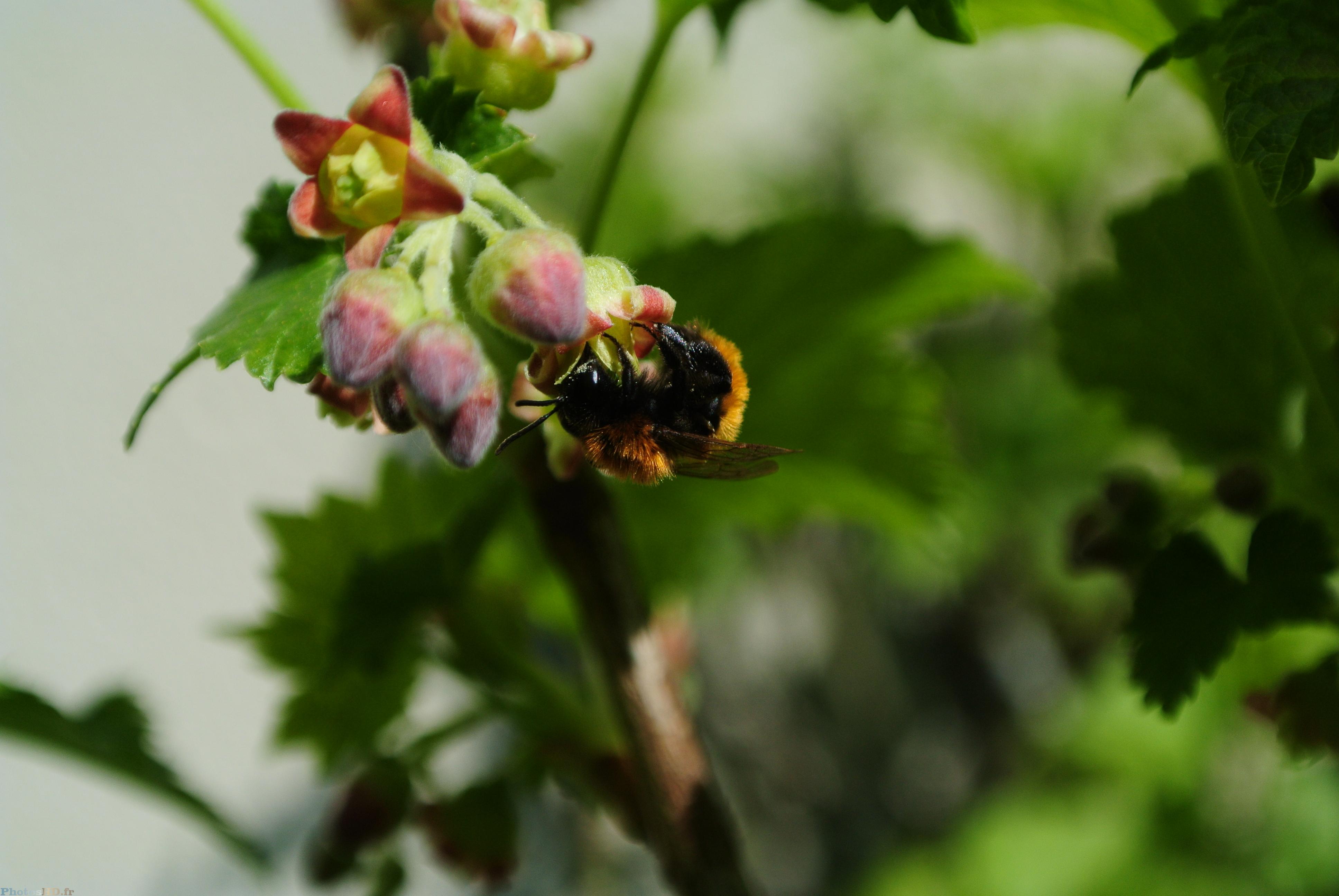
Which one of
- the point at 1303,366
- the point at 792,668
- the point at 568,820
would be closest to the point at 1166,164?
the point at 792,668

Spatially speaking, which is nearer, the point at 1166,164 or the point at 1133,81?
the point at 1133,81

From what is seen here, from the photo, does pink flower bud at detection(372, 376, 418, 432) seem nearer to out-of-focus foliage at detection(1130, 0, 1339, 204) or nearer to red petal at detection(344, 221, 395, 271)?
red petal at detection(344, 221, 395, 271)

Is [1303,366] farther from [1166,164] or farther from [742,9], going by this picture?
[1166,164]

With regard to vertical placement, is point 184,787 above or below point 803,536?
above

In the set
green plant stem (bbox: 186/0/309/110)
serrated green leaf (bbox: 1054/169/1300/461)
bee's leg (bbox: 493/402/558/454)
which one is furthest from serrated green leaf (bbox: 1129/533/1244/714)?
green plant stem (bbox: 186/0/309/110)

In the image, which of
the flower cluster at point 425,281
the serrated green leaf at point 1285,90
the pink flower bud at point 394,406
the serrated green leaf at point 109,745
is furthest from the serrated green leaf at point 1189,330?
the serrated green leaf at point 109,745

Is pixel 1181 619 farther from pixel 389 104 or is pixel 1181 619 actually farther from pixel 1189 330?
pixel 389 104

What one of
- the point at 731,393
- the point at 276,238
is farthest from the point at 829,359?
the point at 276,238

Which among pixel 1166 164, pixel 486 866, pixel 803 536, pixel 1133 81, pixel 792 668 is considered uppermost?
pixel 1133 81
